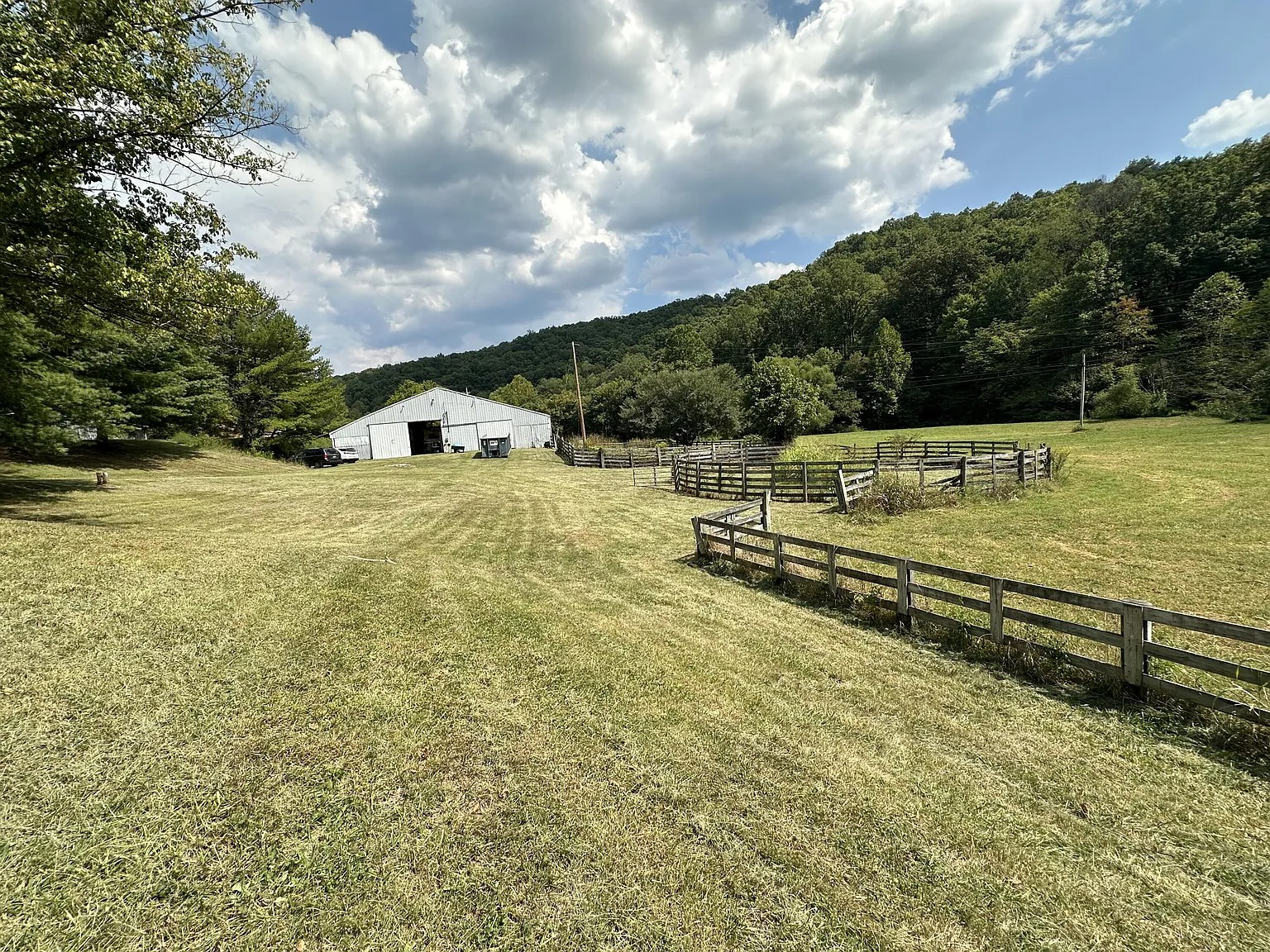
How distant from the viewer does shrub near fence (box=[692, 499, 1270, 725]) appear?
4.19 meters

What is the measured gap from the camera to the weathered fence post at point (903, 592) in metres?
6.58

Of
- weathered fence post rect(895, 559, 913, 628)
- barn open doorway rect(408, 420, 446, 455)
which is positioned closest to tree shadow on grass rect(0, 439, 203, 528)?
weathered fence post rect(895, 559, 913, 628)

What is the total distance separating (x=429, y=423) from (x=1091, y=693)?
51307 millimetres

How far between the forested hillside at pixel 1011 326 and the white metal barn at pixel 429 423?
10989 millimetres

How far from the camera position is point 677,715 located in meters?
4.84

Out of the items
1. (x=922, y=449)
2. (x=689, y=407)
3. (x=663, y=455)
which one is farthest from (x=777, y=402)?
(x=922, y=449)

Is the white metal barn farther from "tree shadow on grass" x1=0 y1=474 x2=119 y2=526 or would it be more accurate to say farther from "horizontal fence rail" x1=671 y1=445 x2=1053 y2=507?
"horizontal fence rail" x1=671 y1=445 x2=1053 y2=507

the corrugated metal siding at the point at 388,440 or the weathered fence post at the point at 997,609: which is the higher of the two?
the corrugated metal siding at the point at 388,440

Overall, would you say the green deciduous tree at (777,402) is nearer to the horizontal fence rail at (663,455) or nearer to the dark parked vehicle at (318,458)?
the horizontal fence rail at (663,455)

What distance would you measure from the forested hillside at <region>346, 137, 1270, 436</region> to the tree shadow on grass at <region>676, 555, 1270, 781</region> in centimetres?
3212

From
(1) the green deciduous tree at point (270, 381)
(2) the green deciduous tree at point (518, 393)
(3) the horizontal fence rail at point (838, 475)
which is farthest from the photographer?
(2) the green deciduous tree at point (518, 393)

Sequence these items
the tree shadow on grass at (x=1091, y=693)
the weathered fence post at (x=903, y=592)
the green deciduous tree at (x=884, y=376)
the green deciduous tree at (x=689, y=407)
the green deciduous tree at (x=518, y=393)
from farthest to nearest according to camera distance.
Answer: the green deciduous tree at (x=518, y=393), the green deciduous tree at (x=884, y=376), the green deciduous tree at (x=689, y=407), the weathered fence post at (x=903, y=592), the tree shadow on grass at (x=1091, y=693)

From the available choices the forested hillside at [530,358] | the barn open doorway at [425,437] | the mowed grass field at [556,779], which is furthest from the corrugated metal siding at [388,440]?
the forested hillside at [530,358]

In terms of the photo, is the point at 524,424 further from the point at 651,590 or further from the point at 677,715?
the point at 677,715
